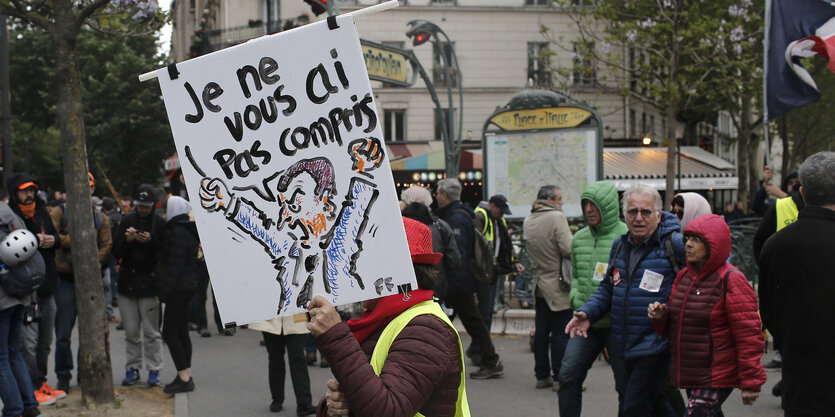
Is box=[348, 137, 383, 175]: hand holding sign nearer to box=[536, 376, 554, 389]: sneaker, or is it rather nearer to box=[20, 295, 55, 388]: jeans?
box=[20, 295, 55, 388]: jeans

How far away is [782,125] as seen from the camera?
103 feet

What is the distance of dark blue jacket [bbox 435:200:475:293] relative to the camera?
8.90 meters

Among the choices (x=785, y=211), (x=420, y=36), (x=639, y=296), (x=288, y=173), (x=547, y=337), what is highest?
(x=420, y=36)

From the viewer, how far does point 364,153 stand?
289cm

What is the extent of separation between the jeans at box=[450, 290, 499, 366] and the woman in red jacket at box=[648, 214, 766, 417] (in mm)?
3999

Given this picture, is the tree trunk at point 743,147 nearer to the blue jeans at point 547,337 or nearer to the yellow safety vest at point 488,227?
the yellow safety vest at point 488,227

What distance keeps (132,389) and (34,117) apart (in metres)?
29.8

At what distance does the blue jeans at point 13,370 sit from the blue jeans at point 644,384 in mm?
4236

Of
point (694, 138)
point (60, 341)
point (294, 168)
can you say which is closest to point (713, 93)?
point (60, 341)

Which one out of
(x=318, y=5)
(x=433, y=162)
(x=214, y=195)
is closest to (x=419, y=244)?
(x=214, y=195)

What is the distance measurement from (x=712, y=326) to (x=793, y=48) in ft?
12.5

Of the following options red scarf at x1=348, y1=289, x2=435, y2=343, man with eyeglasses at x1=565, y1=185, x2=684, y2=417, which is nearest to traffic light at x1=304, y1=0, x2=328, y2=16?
man with eyeglasses at x1=565, y1=185, x2=684, y2=417

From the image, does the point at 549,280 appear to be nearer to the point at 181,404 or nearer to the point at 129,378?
the point at 181,404

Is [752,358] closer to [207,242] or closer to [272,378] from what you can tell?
[207,242]
